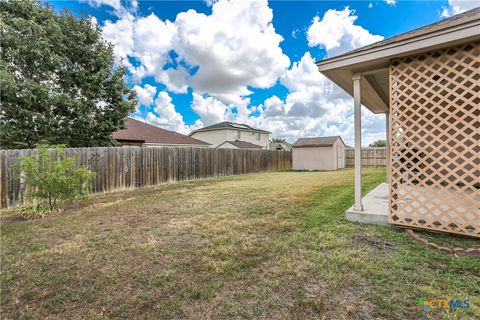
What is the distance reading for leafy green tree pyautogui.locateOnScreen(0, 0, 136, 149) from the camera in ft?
27.9

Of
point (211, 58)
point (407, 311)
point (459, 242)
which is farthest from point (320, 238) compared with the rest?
point (211, 58)

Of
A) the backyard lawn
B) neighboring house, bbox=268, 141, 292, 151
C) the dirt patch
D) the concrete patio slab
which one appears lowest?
the backyard lawn

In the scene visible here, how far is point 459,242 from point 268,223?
2.58 metres

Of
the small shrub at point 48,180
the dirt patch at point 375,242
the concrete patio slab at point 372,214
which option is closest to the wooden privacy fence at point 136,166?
the small shrub at point 48,180

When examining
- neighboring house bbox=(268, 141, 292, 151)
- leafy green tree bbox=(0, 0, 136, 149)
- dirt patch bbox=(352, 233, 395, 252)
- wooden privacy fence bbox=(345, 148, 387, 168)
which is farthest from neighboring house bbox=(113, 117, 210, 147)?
neighboring house bbox=(268, 141, 292, 151)

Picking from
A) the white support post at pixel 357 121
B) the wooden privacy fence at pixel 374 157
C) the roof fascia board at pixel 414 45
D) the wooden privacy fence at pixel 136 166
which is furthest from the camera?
the wooden privacy fence at pixel 374 157

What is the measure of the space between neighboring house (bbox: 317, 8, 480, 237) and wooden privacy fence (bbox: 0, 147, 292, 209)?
734 cm

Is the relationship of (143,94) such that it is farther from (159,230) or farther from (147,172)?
(159,230)

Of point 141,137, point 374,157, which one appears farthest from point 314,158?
point 141,137

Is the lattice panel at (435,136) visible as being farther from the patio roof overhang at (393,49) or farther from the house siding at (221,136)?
the house siding at (221,136)

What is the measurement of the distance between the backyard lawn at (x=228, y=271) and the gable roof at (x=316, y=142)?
13.9m

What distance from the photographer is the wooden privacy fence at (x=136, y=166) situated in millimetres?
5668

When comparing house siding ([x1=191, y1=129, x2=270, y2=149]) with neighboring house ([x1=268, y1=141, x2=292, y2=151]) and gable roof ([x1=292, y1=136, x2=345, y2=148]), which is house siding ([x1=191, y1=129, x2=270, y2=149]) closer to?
neighboring house ([x1=268, y1=141, x2=292, y2=151])

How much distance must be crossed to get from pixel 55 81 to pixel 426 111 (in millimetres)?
12545
